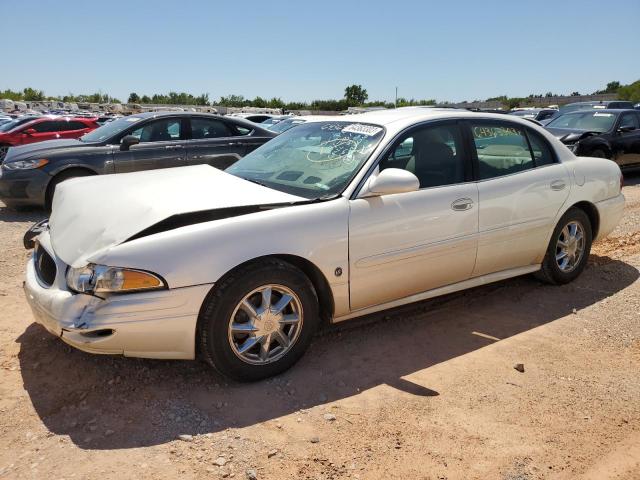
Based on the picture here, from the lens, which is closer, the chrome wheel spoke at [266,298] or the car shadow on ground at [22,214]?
the chrome wheel spoke at [266,298]

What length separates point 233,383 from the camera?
10.5ft

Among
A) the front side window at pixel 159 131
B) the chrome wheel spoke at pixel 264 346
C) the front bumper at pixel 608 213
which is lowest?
the chrome wheel spoke at pixel 264 346

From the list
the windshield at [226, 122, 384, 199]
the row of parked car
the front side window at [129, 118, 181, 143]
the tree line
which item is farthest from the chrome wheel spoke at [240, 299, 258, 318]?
the tree line

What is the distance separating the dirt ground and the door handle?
91 cm

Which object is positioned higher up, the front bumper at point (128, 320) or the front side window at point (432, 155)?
the front side window at point (432, 155)

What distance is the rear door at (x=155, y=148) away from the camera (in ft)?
26.3

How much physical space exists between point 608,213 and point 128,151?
6385mm

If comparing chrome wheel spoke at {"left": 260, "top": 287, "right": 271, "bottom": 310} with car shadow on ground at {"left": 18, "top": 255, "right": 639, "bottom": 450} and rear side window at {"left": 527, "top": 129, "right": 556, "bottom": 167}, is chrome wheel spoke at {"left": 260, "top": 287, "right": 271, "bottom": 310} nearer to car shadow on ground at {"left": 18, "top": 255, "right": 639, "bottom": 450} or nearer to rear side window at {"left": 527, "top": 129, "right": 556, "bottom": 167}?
car shadow on ground at {"left": 18, "top": 255, "right": 639, "bottom": 450}

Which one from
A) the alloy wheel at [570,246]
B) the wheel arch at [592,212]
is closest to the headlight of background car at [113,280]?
the alloy wheel at [570,246]

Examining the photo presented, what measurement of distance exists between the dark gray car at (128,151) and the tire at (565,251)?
5324mm

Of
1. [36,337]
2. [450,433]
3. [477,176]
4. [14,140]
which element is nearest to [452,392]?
[450,433]

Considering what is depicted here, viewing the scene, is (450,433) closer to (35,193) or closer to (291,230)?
(291,230)

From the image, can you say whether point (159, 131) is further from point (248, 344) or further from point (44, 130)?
point (44, 130)

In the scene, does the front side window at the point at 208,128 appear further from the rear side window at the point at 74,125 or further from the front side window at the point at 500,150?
the rear side window at the point at 74,125
